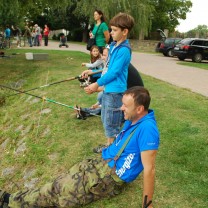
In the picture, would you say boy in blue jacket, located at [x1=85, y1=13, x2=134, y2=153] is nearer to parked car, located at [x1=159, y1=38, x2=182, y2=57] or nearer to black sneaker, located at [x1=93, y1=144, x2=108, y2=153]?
black sneaker, located at [x1=93, y1=144, x2=108, y2=153]

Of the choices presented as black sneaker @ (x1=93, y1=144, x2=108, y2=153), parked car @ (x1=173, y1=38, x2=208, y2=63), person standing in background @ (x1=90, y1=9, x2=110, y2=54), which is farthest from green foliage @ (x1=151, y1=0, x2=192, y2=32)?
black sneaker @ (x1=93, y1=144, x2=108, y2=153)

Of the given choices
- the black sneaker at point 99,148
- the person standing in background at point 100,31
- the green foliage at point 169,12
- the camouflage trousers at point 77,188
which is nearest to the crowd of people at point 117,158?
the camouflage trousers at point 77,188

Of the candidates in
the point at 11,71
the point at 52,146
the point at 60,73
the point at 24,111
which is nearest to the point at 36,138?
the point at 52,146

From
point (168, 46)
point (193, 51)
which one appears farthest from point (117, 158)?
point (168, 46)

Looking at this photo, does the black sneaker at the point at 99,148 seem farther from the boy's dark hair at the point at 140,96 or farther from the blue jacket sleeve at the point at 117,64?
the boy's dark hair at the point at 140,96

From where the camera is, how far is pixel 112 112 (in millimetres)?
3701

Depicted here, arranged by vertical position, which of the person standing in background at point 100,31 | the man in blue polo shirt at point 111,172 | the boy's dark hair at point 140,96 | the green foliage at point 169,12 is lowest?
the man in blue polo shirt at point 111,172

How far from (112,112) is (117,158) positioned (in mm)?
928

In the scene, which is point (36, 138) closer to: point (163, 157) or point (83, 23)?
point (163, 157)

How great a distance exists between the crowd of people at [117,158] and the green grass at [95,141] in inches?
14.6

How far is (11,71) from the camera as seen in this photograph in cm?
1216

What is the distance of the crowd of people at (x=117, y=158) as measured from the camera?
2594 mm

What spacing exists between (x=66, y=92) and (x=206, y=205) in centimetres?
543

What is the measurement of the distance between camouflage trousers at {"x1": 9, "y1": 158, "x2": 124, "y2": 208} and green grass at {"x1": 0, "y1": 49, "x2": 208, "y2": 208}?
284 millimetres
